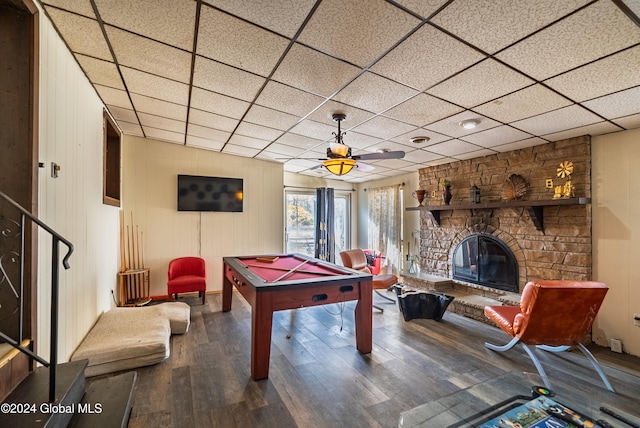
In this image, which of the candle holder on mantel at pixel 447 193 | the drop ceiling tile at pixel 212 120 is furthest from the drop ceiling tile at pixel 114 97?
the candle holder on mantel at pixel 447 193

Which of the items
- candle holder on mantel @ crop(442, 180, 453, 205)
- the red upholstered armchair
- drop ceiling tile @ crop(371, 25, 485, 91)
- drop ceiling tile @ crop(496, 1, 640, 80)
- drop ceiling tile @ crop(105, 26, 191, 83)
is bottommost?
the red upholstered armchair

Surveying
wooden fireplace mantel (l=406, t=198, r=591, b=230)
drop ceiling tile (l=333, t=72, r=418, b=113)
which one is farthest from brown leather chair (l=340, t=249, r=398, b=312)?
drop ceiling tile (l=333, t=72, r=418, b=113)

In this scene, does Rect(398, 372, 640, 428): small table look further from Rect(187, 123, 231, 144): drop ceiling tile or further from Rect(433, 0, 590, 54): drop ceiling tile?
Rect(187, 123, 231, 144): drop ceiling tile

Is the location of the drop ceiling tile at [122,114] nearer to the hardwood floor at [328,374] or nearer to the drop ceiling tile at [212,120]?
the drop ceiling tile at [212,120]

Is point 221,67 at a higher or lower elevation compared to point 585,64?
higher

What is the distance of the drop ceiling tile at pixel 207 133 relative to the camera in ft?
12.9

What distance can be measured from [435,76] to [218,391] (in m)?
2.96

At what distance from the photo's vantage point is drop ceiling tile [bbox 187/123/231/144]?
3.94m

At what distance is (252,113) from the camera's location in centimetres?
320

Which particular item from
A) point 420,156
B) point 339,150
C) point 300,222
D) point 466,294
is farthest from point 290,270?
point 300,222

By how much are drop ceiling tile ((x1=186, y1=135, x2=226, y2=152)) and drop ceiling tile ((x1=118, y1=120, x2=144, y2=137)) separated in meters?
0.68

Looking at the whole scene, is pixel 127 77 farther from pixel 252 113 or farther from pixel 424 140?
pixel 424 140

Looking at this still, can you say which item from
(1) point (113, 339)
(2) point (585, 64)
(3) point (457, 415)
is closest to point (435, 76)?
(2) point (585, 64)

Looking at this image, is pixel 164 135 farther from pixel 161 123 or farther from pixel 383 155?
pixel 383 155
